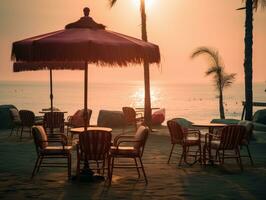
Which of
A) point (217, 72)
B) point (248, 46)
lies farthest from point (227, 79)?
point (248, 46)

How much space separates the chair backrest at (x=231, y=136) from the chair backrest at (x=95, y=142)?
2.65 m

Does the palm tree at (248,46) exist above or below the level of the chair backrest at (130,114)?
above

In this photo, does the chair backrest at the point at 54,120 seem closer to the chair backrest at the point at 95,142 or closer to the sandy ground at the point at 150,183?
the sandy ground at the point at 150,183

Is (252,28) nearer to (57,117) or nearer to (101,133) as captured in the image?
(57,117)

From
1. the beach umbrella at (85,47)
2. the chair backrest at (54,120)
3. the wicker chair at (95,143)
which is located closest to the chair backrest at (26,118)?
the chair backrest at (54,120)

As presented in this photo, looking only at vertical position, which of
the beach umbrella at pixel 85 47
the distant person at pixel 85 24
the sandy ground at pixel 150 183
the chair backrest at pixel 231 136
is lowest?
the sandy ground at pixel 150 183

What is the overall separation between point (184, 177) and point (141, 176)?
738 mm

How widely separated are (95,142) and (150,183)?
1130 mm

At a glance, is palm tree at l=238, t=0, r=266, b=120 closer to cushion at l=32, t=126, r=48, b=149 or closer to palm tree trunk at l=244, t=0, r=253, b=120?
palm tree trunk at l=244, t=0, r=253, b=120

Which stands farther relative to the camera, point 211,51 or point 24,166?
point 211,51

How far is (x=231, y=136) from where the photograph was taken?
10133mm

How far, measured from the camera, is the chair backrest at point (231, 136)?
1007 cm

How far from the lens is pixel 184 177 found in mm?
9281

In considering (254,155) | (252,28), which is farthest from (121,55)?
(252,28)
